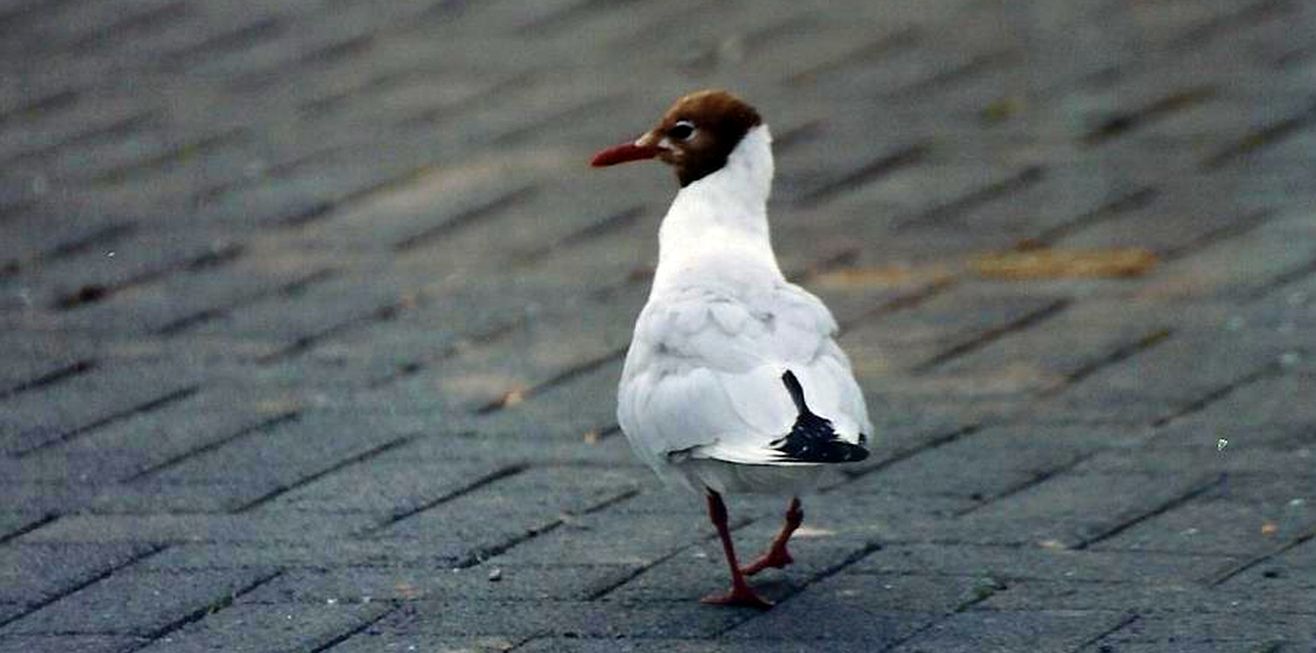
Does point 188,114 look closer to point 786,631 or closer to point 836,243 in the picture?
point 836,243

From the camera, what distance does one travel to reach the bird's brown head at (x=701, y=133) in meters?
4.70

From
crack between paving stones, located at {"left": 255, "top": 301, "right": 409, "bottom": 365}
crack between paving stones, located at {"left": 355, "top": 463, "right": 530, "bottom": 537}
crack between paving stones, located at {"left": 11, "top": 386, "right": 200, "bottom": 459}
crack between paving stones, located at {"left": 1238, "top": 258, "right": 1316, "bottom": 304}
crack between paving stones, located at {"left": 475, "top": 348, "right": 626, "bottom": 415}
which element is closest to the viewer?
crack between paving stones, located at {"left": 355, "top": 463, "right": 530, "bottom": 537}

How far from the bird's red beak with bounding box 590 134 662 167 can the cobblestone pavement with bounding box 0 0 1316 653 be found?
2.15ft

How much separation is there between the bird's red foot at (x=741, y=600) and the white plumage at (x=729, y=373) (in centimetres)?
18

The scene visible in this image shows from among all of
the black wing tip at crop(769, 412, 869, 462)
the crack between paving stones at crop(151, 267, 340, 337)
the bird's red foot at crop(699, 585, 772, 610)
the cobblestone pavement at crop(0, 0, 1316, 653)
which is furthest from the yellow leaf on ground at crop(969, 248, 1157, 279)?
the black wing tip at crop(769, 412, 869, 462)

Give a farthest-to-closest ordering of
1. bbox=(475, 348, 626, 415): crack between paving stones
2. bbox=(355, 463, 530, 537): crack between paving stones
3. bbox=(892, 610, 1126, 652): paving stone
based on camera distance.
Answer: bbox=(475, 348, 626, 415): crack between paving stones
bbox=(355, 463, 530, 537): crack between paving stones
bbox=(892, 610, 1126, 652): paving stone

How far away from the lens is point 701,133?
4.71 metres

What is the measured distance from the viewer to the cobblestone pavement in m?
4.39

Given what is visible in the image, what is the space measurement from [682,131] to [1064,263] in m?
2.01

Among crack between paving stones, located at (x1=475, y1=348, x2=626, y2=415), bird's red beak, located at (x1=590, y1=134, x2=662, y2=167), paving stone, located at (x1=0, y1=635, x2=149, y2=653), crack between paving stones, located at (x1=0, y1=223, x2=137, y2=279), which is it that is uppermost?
bird's red beak, located at (x1=590, y1=134, x2=662, y2=167)

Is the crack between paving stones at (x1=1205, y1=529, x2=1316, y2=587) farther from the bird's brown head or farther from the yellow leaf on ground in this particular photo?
the yellow leaf on ground

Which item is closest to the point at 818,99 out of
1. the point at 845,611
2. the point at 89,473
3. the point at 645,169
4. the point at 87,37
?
the point at 645,169

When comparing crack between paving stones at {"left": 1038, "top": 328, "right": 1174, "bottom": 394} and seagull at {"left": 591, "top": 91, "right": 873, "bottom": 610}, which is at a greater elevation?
seagull at {"left": 591, "top": 91, "right": 873, "bottom": 610}

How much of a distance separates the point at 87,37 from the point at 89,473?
4.04m
